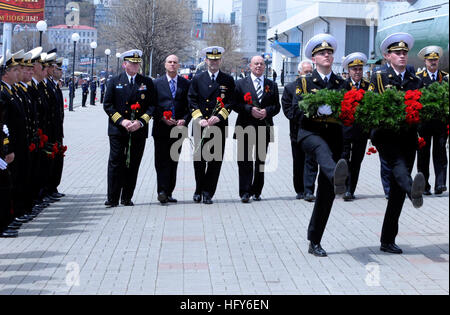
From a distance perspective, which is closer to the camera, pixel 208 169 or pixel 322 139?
pixel 322 139

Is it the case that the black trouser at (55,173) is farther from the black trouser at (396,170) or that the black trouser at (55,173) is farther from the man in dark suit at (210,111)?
the black trouser at (396,170)

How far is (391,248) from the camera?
26.5 ft

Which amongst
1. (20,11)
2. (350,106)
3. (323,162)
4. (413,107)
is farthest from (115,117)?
(20,11)

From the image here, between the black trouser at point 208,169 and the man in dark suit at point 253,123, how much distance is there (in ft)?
1.05

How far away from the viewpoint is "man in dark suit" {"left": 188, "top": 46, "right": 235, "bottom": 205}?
1155 centimetres

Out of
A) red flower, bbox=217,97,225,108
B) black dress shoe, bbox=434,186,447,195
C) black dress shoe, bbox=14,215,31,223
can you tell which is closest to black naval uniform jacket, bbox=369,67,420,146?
red flower, bbox=217,97,225,108

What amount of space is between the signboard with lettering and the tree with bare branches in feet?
134

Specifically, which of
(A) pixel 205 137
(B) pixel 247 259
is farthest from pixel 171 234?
(A) pixel 205 137

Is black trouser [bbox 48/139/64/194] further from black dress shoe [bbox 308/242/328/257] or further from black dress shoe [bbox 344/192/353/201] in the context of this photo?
black dress shoe [bbox 308/242/328/257]

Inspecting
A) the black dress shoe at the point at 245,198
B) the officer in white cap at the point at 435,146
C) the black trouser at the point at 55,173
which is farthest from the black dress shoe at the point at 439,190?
the black trouser at the point at 55,173

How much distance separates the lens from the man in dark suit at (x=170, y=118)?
11.6m

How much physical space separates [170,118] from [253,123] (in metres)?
1.19

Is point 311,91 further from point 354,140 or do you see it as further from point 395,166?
point 354,140
